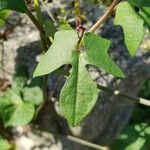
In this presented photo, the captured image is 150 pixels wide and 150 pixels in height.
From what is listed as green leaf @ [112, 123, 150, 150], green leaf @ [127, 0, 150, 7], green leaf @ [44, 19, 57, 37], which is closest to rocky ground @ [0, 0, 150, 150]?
green leaf @ [112, 123, 150, 150]

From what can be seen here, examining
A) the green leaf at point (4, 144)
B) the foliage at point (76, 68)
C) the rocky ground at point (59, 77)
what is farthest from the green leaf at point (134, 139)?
the foliage at point (76, 68)

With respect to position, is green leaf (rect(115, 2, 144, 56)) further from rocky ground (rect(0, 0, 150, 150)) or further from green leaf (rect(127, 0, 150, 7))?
rocky ground (rect(0, 0, 150, 150))

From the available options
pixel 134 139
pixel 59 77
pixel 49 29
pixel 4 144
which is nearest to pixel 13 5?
pixel 49 29

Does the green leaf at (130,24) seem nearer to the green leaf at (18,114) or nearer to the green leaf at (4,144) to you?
the green leaf at (18,114)

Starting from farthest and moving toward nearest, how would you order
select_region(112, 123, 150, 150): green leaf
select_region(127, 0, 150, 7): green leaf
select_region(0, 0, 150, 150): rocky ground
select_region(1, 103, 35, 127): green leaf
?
select_region(112, 123, 150, 150): green leaf, select_region(0, 0, 150, 150): rocky ground, select_region(1, 103, 35, 127): green leaf, select_region(127, 0, 150, 7): green leaf

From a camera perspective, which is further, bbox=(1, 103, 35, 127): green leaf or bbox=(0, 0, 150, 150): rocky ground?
bbox=(0, 0, 150, 150): rocky ground

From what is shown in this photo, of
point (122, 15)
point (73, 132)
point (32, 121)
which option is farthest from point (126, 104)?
point (122, 15)

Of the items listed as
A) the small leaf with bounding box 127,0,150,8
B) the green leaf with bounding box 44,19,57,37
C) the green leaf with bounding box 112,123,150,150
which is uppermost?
the small leaf with bounding box 127,0,150,8
